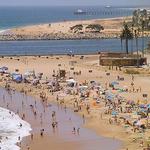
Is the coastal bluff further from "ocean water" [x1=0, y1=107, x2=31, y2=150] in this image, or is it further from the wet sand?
"ocean water" [x1=0, y1=107, x2=31, y2=150]

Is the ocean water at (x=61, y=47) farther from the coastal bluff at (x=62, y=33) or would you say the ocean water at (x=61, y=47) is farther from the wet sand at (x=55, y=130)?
the wet sand at (x=55, y=130)

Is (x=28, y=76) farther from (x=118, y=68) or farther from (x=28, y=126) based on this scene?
(x=28, y=126)

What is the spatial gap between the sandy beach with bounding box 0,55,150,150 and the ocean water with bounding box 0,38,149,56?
558 inches

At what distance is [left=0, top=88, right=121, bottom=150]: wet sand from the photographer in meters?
41.1

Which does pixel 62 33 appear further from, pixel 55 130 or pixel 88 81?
pixel 55 130

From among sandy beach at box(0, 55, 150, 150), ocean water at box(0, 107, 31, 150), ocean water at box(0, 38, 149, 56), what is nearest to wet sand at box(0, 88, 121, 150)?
sandy beach at box(0, 55, 150, 150)

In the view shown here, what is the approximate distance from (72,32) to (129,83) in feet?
343

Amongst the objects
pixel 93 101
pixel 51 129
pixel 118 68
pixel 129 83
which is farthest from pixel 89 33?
pixel 51 129

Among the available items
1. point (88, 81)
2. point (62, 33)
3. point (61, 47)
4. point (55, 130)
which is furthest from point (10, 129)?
point (62, 33)

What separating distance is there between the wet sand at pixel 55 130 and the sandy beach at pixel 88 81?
41cm

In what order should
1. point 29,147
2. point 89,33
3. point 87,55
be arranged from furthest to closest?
1. point 89,33
2. point 87,55
3. point 29,147

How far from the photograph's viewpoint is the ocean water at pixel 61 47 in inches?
4476

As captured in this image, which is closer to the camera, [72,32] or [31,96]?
[31,96]

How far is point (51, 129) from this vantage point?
4631 cm
